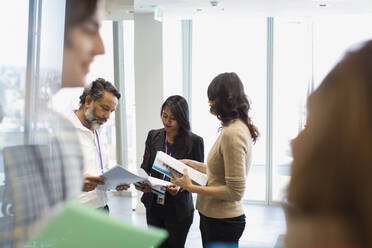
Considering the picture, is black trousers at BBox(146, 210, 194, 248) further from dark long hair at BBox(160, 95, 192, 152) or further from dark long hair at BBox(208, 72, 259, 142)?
dark long hair at BBox(208, 72, 259, 142)

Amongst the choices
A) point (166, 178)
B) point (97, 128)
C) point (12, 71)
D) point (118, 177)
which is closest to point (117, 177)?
point (118, 177)

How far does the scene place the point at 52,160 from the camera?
0.39 meters

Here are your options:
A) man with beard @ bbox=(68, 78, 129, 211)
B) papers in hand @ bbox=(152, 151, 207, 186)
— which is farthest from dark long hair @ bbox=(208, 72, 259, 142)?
man with beard @ bbox=(68, 78, 129, 211)

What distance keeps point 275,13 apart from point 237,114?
3.59 meters

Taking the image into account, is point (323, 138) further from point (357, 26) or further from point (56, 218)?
point (357, 26)

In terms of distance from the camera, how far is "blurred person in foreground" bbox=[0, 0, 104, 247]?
371 millimetres

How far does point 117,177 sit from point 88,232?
1.58 metres

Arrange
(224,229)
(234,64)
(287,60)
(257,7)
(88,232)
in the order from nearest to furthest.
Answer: (88,232)
(224,229)
(257,7)
(287,60)
(234,64)

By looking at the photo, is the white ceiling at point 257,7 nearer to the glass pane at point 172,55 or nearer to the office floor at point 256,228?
the glass pane at point 172,55

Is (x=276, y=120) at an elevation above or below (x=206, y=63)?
below

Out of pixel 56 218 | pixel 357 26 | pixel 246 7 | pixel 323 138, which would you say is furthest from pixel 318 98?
pixel 357 26

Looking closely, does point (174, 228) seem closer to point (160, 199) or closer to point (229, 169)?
point (160, 199)

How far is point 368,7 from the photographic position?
4.78 m

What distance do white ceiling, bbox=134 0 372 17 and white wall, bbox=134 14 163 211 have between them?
0.78 feet
